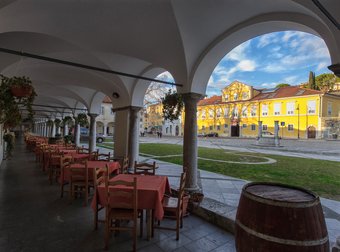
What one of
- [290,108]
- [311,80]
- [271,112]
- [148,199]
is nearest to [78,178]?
[148,199]

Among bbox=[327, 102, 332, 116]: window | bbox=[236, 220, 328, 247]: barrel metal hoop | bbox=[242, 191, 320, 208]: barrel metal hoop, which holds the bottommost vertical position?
bbox=[236, 220, 328, 247]: barrel metal hoop

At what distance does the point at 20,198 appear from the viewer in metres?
4.41

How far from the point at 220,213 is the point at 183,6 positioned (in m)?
3.47

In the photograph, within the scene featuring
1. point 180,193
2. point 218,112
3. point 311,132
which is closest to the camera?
point 180,193

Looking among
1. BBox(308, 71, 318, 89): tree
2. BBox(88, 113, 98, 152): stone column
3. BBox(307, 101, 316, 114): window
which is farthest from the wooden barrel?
BBox(308, 71, 318, 89): tree

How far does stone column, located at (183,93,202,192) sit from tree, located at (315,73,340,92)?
36.3 metres

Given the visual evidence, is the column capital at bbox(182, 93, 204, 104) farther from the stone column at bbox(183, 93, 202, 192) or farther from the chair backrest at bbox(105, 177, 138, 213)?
the chair backrest at bbox(105, 177, 138, 213)

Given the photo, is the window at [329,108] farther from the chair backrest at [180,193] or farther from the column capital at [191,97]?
the chair backrest at [180,193]

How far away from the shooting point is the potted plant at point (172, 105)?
4.93m

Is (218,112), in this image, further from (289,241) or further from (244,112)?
(289,241)

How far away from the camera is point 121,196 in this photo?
2.70m

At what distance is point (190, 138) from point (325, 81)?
130 feet

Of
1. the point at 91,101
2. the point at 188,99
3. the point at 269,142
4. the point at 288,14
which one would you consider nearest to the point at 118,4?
the point at 188,99

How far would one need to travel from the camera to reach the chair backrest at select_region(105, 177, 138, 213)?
8.56 feet
